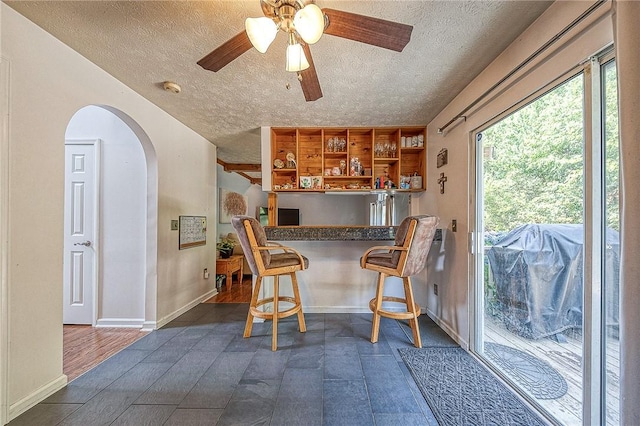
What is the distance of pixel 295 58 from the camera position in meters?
1.20

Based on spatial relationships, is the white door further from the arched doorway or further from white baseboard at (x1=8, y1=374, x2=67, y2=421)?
white baseboard at (x1=8, y1=374, x2=67, y2=421)

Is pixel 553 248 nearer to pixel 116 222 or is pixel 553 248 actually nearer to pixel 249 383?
pixel 249 383

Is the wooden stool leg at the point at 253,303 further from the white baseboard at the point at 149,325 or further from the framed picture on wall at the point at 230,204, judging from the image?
the framed picture on wall at the point at 230,204

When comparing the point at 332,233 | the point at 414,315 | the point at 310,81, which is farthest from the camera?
the point at 332,233

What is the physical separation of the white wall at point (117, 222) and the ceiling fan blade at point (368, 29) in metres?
2.40

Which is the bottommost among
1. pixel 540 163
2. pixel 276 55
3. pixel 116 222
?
pixel 116 222

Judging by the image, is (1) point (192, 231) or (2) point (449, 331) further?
(1) point (192, 231)

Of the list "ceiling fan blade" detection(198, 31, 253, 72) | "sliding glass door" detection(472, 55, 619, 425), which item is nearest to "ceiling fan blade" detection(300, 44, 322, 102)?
"ceiling fan blade" detection(198, 31, 253, 72)

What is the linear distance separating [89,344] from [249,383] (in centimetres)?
164

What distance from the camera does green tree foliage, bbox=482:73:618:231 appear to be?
3.98 ft

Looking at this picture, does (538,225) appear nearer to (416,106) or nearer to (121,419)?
(416,106)

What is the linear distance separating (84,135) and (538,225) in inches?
157

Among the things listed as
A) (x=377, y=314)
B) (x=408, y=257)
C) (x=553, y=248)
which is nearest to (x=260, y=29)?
(x=408, y=257)

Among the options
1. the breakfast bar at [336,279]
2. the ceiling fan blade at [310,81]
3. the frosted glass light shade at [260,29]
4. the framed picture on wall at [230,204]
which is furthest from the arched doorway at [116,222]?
the framed picture on wall at [230,204]
